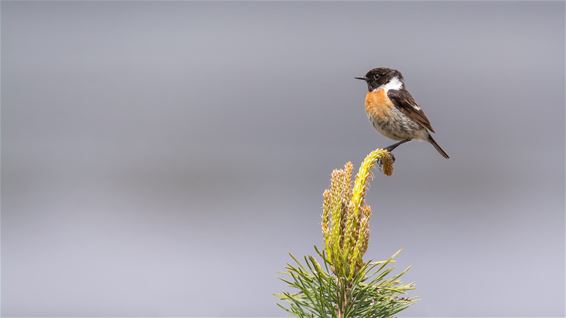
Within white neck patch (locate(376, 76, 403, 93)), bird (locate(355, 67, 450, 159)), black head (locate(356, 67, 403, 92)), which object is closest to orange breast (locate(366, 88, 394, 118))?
bird (locate(355, 67, 450, 159))

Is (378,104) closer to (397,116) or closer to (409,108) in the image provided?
(397,116)

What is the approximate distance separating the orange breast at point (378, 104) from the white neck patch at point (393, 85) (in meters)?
0.15

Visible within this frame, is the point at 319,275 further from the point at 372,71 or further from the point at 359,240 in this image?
the point at 372,71

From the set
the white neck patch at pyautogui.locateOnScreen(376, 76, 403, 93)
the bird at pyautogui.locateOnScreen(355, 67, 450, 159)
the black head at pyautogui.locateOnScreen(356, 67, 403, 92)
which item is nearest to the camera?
the bird at pyautogui.locateOnScreen(355, 67, 450, 159)

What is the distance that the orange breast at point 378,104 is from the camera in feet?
14.9

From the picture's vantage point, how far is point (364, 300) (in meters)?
1.77

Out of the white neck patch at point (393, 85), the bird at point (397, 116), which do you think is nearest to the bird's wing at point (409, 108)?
the bird at point (397, 116)

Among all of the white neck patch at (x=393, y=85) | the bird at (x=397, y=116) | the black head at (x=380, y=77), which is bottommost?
the bird at (x=397, y=116)

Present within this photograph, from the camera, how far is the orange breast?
4531 mm

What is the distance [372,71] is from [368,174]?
3.41 metres

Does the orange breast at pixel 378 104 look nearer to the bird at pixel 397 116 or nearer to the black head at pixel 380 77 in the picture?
the bird at pixel 397 116

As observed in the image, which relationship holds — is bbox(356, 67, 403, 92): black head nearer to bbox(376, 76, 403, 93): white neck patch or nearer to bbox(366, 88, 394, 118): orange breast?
bbox(376, 76, 403, 93): white neck patch

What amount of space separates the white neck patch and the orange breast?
6.0 inches

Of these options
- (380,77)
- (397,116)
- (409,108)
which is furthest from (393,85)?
(397,116)
